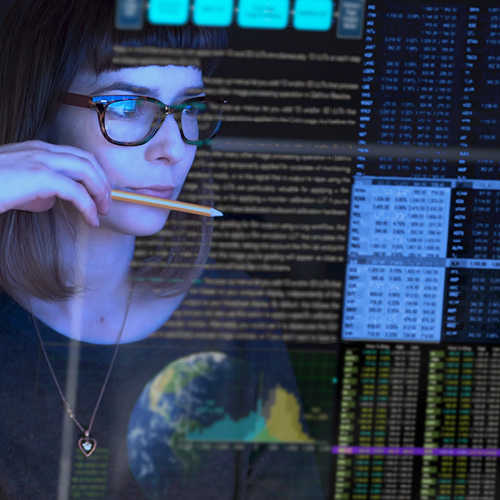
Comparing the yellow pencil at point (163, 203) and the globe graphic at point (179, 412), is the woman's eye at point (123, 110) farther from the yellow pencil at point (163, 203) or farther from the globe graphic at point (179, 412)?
the globe graphic at point (179, 412)

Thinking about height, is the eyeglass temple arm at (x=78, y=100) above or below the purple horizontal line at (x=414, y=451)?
above

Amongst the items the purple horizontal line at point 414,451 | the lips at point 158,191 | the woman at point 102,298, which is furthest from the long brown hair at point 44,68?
the purple horizontal line at point 414,451

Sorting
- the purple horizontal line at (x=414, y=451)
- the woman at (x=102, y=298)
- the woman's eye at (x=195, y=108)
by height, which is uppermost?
the woman's eye at (x=195, y=108)

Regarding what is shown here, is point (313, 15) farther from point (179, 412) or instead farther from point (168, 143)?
point (179, 412)

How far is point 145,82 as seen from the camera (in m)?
0.63

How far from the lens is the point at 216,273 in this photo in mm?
682

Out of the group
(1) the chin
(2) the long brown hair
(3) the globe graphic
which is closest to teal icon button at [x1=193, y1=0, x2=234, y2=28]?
(2) the long brown hair

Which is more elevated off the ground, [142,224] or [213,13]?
[213,13]

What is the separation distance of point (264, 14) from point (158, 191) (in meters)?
0.24

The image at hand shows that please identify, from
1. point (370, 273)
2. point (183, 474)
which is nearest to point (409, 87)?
point (370, 273)

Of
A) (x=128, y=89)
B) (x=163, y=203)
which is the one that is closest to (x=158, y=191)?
(x=163, y=203)

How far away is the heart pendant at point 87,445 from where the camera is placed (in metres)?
0.68

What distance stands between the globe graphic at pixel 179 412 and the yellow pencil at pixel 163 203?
17cm

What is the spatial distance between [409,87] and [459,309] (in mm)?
289
